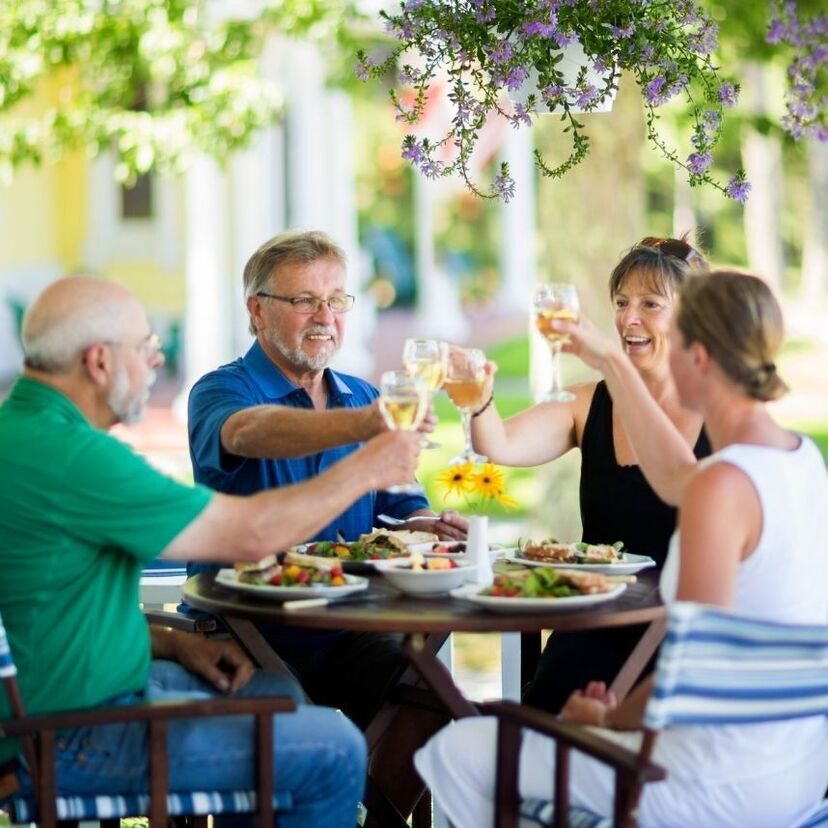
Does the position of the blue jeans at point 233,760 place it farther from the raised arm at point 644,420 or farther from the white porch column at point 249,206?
the white porch column at point 249,206

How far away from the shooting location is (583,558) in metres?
3.69

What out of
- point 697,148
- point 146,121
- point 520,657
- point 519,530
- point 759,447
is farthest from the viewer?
point 519,530

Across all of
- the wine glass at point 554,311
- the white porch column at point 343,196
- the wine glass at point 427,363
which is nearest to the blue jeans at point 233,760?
the wine glass at point 427,363

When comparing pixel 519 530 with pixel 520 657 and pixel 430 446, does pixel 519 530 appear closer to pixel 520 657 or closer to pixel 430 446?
pixel 520 657

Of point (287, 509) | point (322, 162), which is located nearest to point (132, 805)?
point (287, 509)

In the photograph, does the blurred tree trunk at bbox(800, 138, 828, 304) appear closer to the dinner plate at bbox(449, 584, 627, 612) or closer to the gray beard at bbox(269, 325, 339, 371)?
the gray beard at bbox(269, 325, 339, 371)

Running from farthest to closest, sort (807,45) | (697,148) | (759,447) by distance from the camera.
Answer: (697,148), (807,45), (759,447)

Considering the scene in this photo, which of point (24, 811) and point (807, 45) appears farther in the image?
point (807, 45)

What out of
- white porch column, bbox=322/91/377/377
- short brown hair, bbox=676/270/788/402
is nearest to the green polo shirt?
short brown hair, bbox=676/270/788/402

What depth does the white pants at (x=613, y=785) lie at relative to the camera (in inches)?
115

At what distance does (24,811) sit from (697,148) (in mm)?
2238

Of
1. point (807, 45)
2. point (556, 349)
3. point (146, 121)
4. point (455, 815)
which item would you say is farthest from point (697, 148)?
point (146, 121)

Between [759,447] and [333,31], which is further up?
[333,31]

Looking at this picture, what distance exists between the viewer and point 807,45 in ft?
11.7
